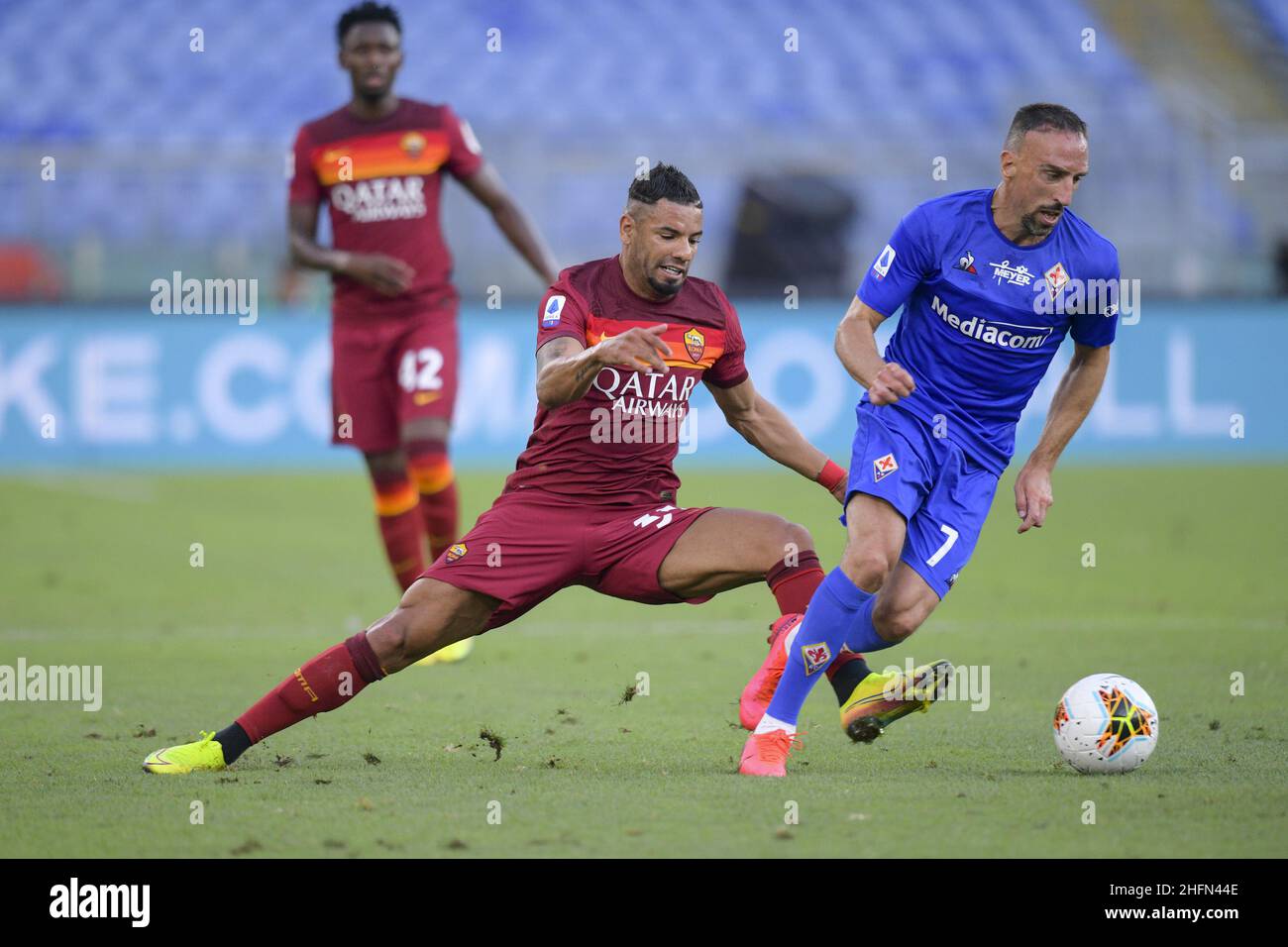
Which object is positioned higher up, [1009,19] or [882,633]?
[1009,19]

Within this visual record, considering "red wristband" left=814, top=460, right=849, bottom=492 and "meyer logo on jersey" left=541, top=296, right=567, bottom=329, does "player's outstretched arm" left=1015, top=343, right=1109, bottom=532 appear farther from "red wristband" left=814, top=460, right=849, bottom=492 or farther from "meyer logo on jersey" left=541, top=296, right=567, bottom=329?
"meyer logo on jersey" left=541, top=296, right=567, bottom=329

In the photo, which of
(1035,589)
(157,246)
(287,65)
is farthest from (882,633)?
(287,65)

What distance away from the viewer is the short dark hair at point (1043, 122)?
5.83 metres

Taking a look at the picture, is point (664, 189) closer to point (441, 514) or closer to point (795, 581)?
point (795, 581)

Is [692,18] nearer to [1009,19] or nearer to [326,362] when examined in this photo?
[1009,19]

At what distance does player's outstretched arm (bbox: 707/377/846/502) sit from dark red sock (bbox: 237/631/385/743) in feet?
5.06

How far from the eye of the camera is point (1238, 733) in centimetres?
625

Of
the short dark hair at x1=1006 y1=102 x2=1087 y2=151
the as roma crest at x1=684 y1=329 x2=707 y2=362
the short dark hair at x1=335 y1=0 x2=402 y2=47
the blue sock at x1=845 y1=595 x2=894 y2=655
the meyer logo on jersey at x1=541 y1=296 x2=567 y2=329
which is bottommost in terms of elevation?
the blue sock at x1=845 y1=595 x2=894 y2=655

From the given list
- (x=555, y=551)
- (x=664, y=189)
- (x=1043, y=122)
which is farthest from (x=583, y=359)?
(x=1043, y=122)

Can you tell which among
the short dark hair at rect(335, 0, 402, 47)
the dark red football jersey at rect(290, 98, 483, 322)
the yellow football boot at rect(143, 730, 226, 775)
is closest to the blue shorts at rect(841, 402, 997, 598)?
the yellow football boot at rect(143, 730, 226, 775)

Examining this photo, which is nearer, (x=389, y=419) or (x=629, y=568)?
(x=629, y=568)

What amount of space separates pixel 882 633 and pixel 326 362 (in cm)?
1105

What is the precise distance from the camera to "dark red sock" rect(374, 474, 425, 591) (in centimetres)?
865
